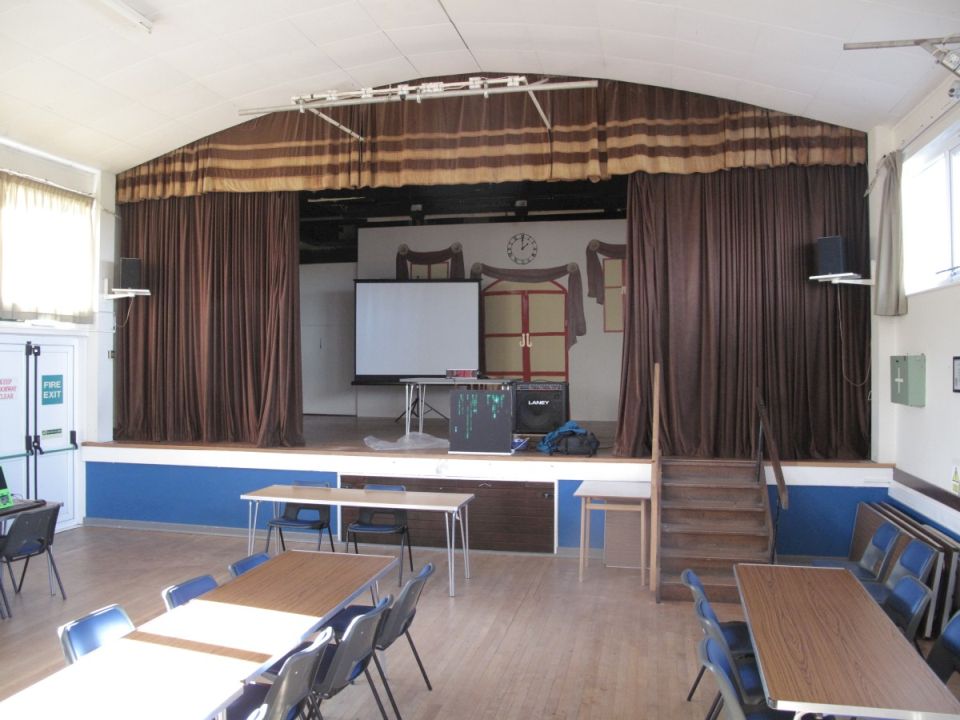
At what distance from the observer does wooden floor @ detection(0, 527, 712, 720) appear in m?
4.28

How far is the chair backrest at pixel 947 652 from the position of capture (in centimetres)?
352

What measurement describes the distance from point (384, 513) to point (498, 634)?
6.98 feet

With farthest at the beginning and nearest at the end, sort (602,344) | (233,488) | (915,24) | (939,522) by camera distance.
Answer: (602,344) → (233,488) → (939,522) → (915,24)

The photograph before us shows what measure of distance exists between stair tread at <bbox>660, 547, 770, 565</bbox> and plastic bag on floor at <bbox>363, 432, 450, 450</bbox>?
302cm

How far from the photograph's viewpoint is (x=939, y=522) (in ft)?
18.5

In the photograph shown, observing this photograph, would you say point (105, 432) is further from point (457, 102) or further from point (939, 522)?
point (939, 522)

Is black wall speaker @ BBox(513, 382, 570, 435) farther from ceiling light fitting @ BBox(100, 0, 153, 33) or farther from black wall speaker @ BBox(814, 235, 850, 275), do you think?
ceiling light fitting @ BBox(100, 0, 153, 33)

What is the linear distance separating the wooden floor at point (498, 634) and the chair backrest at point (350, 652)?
746mm

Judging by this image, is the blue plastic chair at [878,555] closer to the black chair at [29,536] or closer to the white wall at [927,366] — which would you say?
the white wall at [927,366]

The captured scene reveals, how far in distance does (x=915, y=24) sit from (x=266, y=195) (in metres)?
6.58

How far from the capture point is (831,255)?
22.4ft

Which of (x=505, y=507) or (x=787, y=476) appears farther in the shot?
(x=505, y=507)

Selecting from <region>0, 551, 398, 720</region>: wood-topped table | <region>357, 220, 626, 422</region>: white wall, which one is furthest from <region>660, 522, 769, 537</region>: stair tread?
<region>357, 220, 626, 422</region>: white wall

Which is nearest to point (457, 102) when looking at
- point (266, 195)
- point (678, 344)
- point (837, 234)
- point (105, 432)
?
point (266, 195)
